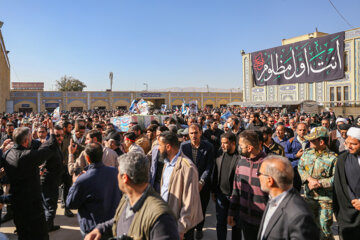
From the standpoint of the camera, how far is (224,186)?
3.52 m

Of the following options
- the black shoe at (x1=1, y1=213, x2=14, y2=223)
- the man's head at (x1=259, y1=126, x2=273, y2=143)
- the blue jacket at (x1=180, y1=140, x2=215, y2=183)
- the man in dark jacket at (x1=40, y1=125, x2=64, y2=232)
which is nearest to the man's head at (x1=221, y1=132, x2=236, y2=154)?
the blue jacket at (x1=180, y1=140, x2=215, y2=183)

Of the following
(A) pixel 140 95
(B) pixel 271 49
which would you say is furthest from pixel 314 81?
(A) pixel 140 95

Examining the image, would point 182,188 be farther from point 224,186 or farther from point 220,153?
point 220,153

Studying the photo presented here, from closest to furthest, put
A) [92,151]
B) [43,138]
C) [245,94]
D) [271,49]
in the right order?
[92,151] → [43,138] → [271,49] → [245,94]

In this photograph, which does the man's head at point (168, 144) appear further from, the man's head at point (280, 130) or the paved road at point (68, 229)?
the man's head at point (280, 130)

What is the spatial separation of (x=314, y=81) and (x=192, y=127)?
26.0 metres

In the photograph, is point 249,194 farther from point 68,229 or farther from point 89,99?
point 89,99

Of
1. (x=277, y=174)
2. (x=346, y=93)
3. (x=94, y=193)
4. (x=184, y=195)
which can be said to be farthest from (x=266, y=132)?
(x=346, y=93)

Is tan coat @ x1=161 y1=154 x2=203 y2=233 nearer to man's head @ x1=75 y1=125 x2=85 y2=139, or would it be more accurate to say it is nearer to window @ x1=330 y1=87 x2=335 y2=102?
man's head @ x1=75 y1=125 x2=85 y2=139

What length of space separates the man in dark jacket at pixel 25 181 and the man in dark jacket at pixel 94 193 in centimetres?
98

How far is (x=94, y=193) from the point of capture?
2.51 meters

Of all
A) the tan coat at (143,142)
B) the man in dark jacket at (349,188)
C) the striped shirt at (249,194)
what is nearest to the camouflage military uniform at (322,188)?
the man in dark jacket at (349,188)

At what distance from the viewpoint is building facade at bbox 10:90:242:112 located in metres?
36.5

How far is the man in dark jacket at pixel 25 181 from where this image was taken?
3172 mm
